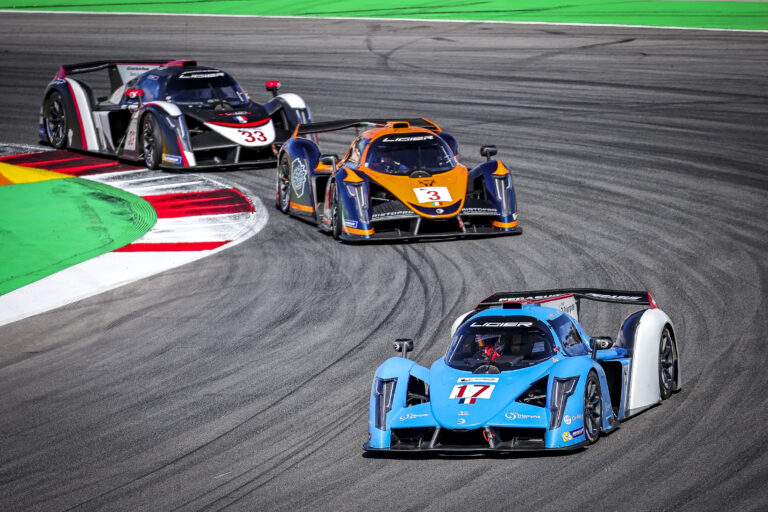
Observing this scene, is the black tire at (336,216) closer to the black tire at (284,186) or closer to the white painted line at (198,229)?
the white painted line at (198,229)

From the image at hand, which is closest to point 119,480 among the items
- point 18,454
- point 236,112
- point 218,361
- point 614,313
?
point 18,454

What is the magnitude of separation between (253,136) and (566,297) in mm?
11280

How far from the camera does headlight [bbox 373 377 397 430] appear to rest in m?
9.72

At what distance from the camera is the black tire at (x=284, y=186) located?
19344 mm

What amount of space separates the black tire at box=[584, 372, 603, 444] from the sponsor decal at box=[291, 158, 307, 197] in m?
9.77

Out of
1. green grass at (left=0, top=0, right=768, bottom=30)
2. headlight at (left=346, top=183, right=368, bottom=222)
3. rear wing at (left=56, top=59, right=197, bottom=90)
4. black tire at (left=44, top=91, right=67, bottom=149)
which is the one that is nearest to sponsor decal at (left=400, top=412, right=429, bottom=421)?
headlight at (left=346, top=183, right=368, bottom=222)

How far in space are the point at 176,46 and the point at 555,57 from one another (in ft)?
40.9

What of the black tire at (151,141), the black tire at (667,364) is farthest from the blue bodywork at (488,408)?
the black tire at (151,141)

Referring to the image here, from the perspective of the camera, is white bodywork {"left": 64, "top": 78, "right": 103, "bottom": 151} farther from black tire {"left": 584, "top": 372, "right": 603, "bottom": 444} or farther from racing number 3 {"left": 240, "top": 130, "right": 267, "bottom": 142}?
black tire {"left": 584, "top": 372, "right": 603, "bottom": 444}

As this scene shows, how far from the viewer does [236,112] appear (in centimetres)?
2214

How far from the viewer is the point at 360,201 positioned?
16.9 metres

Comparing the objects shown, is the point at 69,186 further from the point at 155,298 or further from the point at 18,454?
the point at 18,454

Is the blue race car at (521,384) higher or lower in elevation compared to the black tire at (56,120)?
higher

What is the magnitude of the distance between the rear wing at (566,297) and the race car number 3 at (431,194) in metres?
5.30
